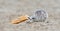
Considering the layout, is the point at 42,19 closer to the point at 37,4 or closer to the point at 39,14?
the point at 39,14

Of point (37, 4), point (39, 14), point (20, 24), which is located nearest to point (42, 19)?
point (39, 14)

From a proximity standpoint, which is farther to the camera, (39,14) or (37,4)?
(37,4)

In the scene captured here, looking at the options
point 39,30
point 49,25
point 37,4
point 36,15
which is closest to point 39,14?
point 36,15

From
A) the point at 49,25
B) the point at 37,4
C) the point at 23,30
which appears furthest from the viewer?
the point at 37,4

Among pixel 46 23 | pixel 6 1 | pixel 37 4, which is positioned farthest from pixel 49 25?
pixel 6 1

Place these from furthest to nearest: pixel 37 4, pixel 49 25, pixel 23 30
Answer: pixel 37 4, pixel 49 25, pixel 23 30

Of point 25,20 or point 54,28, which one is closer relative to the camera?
point 54,28

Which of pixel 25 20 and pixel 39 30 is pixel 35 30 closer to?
pixel 39 30

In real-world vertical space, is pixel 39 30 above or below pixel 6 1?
below
